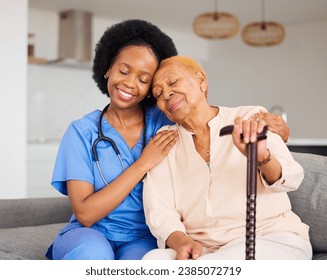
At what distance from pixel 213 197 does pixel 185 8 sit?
20.0 feet

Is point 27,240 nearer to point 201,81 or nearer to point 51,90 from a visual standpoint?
point 201,81

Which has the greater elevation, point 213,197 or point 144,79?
point 144,79

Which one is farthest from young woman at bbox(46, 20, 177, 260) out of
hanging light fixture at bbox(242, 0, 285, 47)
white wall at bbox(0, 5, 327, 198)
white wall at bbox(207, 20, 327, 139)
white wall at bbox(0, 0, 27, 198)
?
white wall at bbox(207, 20, 327, 139)

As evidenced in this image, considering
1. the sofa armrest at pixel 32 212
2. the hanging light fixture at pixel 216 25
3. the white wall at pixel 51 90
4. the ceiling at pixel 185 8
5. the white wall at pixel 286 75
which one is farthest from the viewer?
the white wall at pixel 286 75

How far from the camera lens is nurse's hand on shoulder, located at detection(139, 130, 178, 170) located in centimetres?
200

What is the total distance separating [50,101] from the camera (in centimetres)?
789

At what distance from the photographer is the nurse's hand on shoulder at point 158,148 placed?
78.7 inches

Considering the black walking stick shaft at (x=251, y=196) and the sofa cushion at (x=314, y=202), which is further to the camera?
the sofa cushion at (x=314, y=202)

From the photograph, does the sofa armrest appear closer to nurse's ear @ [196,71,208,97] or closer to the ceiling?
nurse's ear @ [196,71,208,97]

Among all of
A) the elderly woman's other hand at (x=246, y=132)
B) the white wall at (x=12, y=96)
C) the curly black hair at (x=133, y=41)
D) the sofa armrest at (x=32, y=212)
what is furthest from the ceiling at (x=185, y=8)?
A: the elderly woman's other hand at (x=246, y=132)

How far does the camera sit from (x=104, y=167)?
6.86 feet

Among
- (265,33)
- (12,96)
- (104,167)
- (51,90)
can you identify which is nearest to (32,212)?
(104,167)

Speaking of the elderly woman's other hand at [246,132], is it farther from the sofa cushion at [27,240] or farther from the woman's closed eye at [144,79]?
the sofa cushion at [27,240]
